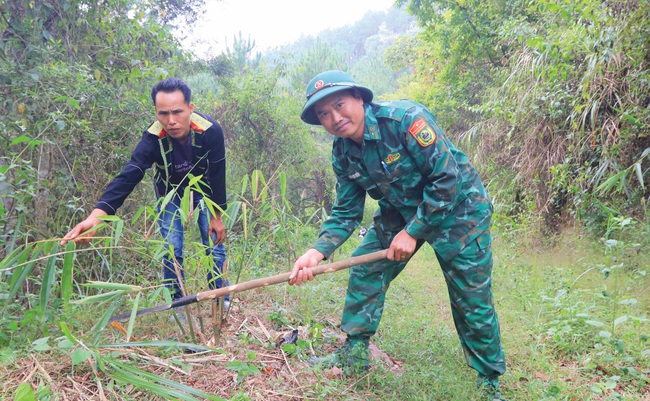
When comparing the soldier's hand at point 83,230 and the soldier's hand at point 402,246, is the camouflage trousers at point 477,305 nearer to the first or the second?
the soldier's hand at point 402,246

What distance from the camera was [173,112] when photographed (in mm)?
2760

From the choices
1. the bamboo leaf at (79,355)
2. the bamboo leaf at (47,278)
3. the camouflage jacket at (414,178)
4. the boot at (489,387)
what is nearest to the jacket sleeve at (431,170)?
the camouflage jacket at (414,178)

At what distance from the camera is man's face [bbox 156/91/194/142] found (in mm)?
2736

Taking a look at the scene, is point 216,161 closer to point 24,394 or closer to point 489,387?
point 24,394

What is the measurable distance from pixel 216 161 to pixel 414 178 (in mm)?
1346

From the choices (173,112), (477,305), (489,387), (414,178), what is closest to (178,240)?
(173,112)

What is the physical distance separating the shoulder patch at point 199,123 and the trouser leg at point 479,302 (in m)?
1.71

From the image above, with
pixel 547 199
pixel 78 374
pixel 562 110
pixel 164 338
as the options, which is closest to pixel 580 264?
pixel 547 199

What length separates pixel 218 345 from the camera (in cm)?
256

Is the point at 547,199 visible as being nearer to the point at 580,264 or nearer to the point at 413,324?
the point at 580,264

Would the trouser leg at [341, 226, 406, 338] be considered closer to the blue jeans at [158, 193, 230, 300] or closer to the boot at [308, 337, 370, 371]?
the boot at [308, 337, 370, 371]

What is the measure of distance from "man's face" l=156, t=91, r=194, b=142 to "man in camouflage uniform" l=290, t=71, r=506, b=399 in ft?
2.74

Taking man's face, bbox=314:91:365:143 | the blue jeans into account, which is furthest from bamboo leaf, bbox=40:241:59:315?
man's face, bbox=314:91:365:143

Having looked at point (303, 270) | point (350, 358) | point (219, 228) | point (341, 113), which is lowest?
point (350, 358)
